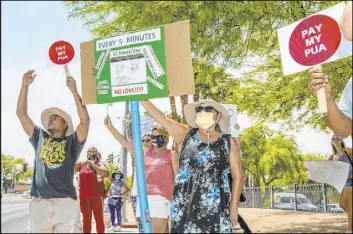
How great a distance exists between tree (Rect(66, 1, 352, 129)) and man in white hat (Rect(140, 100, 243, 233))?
18.0ft

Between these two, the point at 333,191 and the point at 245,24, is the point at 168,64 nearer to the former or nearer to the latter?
the point at 245,24

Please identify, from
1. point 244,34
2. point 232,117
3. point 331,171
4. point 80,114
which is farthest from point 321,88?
point 244,34

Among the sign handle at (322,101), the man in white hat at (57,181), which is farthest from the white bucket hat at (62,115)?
the sign handle at (322,101)

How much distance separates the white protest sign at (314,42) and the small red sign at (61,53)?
208 centimetres

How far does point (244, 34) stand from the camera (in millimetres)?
12102

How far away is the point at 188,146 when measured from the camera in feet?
13.2

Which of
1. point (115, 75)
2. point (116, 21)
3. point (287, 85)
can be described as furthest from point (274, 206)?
point (115, 75)

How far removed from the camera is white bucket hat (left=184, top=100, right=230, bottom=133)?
168 inches

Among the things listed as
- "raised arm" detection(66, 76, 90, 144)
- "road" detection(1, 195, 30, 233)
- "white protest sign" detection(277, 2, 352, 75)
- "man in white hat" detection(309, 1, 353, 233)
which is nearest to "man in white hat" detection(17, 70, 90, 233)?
"raised arm" detection(66, 76, 90, 144)

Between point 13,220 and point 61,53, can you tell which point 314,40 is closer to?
point 61,53

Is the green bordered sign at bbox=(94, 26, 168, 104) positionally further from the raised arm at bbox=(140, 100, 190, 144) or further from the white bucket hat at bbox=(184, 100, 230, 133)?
the white bucket hat at bbox=(184, 100, 230, 133)

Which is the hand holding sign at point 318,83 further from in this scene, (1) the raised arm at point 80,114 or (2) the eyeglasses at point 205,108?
(1) the raised arm at point 80,114

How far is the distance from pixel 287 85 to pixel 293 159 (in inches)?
1387

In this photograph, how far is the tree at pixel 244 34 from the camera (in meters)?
10.1
